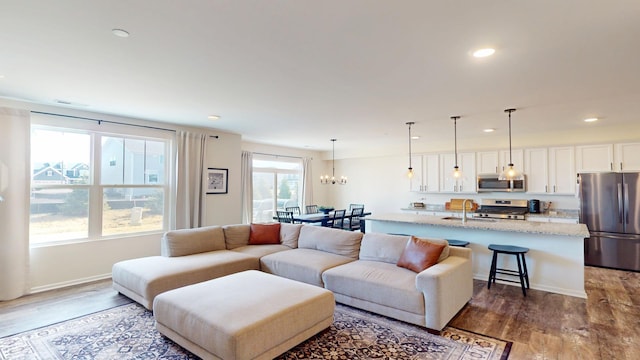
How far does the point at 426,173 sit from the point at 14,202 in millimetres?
7335

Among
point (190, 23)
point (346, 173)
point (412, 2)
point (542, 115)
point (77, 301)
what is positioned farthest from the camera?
point (346, 173)

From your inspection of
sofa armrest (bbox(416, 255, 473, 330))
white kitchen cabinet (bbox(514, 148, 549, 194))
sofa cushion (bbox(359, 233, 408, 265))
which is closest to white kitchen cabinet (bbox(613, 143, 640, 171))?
white kitchen cabinet (bbox(514, 148, 549, 194))

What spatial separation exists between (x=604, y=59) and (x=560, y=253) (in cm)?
253

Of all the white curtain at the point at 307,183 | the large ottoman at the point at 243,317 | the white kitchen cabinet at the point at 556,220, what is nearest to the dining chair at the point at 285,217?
the white curtain at the point at 307,183

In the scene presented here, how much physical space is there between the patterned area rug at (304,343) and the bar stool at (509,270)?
147 cm

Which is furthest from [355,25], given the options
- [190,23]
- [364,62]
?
[190,23]

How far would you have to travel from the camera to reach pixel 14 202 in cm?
394

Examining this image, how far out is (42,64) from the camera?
2.81 metres

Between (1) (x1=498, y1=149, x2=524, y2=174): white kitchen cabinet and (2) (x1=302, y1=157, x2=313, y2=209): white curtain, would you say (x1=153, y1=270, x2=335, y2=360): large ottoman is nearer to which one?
(1) (x1=498, y1=149, x2=524, y2=174): white kitchen cabinet

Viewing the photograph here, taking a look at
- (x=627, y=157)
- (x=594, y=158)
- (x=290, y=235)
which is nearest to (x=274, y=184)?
(x=290, y=235)

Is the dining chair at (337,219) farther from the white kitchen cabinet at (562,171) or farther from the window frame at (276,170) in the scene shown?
the white kitchen cabinet at (562,171)

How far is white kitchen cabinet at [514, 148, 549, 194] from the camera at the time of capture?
6.22 meters

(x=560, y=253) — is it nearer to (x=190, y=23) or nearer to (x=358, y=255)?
(x=358, y=255)

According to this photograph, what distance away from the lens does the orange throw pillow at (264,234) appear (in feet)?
16.6
